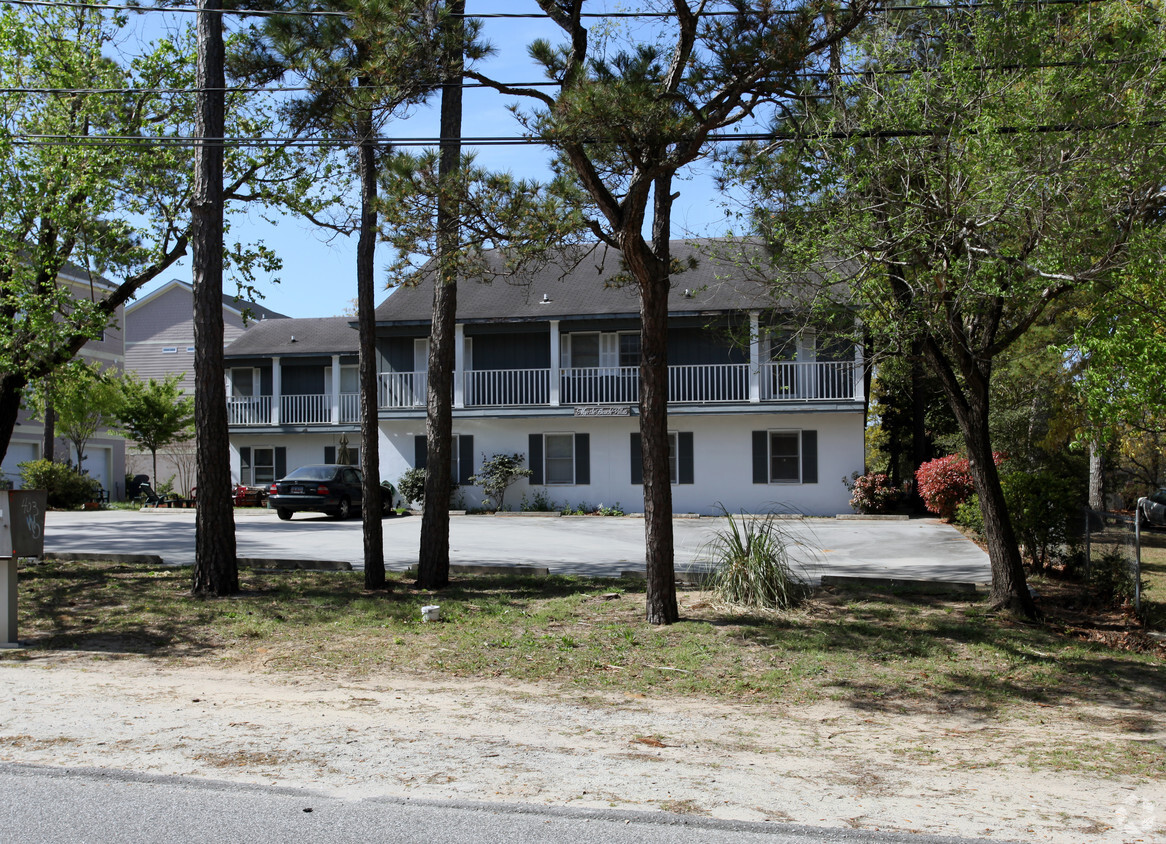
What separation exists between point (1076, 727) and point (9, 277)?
45.7ft

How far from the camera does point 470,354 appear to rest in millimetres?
27797

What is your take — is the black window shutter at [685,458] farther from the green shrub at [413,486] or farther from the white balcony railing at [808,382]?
the green shrub at [413,486]

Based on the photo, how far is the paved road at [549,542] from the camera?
14.4 meters

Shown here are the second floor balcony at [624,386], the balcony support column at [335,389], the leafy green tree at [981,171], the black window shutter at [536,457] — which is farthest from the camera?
the balcony support column at [335,389]

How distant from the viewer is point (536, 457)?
2662 centimetres

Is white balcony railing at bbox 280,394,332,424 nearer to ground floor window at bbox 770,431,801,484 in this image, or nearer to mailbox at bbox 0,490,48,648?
ground floor window at bbox 770,431,801,484

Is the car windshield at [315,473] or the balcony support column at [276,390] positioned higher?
the balcony support column at [276,390]

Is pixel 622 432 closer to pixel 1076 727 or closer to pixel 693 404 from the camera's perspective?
pixel 693 404

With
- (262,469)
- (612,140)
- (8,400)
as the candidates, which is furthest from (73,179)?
(262,469)

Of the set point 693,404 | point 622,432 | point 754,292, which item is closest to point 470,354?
point 622,432

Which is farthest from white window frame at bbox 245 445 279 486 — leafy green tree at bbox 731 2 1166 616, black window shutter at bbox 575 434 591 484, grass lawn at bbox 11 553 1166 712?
leafy green tree at bbox 731 2 1166 616

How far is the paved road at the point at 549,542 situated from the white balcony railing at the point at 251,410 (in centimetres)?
712

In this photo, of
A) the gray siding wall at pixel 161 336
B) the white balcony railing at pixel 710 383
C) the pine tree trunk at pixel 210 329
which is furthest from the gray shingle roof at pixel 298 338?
the pine tree trunk at pixel 210 329

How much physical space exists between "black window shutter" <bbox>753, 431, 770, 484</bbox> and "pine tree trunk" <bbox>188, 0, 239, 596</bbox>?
16638mm
